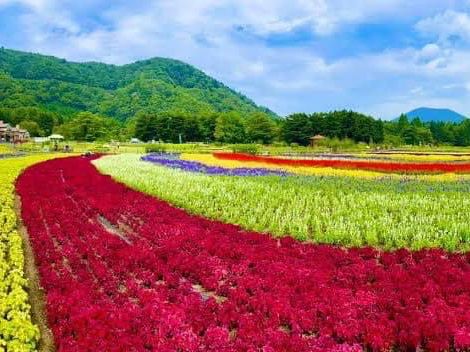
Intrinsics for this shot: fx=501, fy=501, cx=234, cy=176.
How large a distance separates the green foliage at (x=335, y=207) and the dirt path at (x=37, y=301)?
5.86 metres

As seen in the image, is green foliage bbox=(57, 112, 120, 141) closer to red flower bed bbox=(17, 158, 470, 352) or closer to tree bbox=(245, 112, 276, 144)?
tree bbox=(245, 112, 276, 144)

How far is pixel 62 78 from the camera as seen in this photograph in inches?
7633

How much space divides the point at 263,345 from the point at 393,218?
345 inches

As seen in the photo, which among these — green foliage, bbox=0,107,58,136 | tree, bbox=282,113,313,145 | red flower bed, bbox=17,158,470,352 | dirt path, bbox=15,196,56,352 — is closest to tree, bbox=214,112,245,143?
tree, bbox=282,113,313,145

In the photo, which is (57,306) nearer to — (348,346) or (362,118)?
(348,346)

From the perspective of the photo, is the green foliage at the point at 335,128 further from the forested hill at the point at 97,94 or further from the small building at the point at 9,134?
the small building at the point at 9,134

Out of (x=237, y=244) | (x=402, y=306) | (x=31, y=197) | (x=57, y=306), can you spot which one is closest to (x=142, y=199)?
(x=31, y=197)

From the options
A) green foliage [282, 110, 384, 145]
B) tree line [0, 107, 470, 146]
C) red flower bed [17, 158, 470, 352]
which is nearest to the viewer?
red flower bed [17, 158, 470, 352]

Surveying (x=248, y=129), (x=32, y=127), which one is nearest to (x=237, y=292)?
(x=248, y=129)

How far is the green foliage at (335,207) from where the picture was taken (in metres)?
12.2

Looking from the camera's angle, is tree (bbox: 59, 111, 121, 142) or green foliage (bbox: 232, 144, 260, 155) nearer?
green foliage (bbox: 232, 144, 260, 155)

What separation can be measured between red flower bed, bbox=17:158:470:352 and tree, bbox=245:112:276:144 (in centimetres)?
9670

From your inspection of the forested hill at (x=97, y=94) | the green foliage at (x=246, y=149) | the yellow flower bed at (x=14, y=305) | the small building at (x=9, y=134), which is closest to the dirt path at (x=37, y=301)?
the yellow flower bed at (x=14, y=305)

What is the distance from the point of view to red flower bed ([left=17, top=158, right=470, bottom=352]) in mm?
6465
